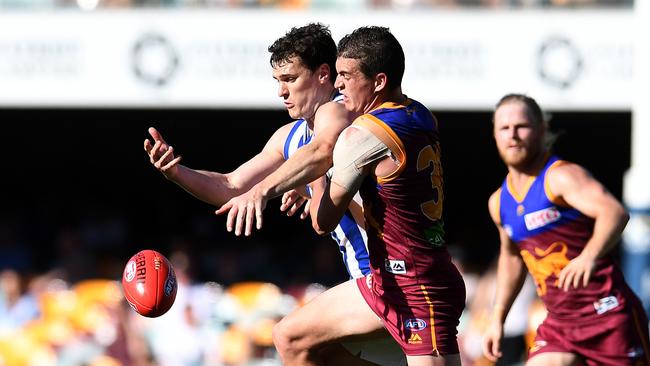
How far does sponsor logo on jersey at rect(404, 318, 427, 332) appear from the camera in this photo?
5.81 meters

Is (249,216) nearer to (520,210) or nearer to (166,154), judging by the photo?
(166,154)

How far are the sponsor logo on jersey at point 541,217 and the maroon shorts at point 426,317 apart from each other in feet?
3.94

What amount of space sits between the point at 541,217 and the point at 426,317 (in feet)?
4.71

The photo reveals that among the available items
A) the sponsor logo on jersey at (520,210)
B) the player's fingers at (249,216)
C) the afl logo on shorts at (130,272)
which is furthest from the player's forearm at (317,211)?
the sponsor logo on jersey at (520,210)

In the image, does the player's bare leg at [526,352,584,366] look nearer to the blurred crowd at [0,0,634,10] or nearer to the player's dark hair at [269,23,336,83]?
the player's dark hair at [269,23,336,83]

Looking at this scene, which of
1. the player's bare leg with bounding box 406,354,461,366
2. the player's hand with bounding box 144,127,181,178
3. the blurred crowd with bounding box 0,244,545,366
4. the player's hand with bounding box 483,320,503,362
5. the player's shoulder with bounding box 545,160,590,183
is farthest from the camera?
the blurred crowd with bounding box 0,244,545,366

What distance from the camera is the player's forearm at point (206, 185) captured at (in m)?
6.38

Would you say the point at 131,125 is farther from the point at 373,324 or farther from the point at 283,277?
the point at 373,324

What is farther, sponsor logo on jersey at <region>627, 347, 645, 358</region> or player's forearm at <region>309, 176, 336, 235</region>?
sponsor logo on jersey at <region>627, 347, 645, 358</region>

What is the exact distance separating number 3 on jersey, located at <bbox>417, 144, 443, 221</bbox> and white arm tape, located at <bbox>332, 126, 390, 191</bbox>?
24 centimetres

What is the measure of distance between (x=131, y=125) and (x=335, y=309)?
36.3 ft

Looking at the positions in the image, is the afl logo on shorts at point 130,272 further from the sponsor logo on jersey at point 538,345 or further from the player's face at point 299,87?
the sponsor logo on jersey at point 538,345

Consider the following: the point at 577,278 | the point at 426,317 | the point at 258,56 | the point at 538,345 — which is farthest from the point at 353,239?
the point at 258,56

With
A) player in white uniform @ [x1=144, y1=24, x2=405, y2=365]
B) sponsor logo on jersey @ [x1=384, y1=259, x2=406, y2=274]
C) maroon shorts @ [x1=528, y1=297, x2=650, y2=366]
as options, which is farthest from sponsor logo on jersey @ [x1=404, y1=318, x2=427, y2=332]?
maroon shorts @ [x1=528, y1=297, x2=650, y2=366]
